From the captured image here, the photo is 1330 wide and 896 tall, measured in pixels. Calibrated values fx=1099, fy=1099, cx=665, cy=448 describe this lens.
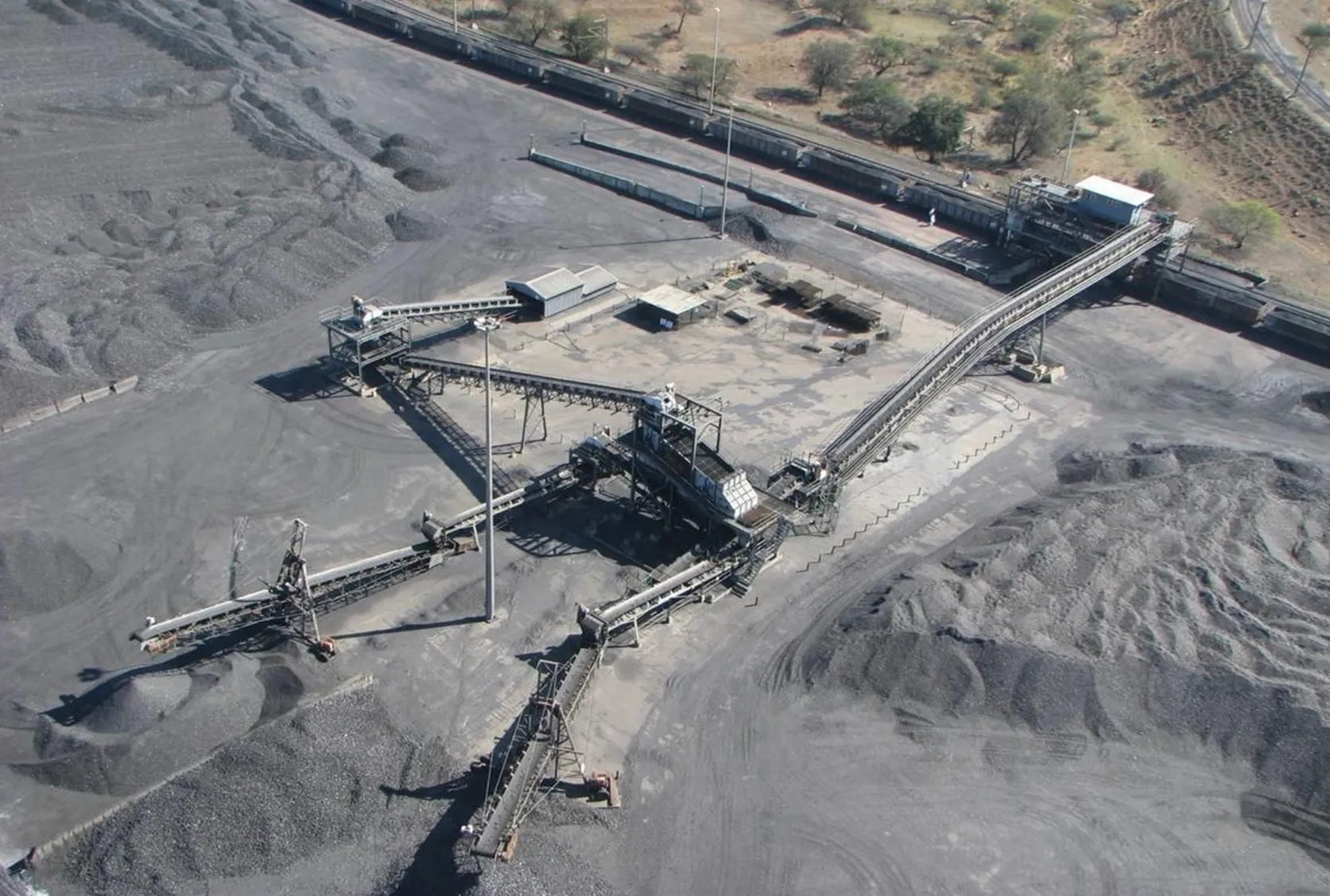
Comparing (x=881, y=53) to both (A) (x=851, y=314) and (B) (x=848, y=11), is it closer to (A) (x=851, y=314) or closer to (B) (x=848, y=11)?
(B) (x=848, y=11)

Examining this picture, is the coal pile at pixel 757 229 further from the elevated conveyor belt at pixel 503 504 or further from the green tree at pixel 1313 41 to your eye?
the green tree at pixel 1313 41

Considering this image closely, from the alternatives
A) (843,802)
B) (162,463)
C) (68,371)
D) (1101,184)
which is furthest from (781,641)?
(1101,184)

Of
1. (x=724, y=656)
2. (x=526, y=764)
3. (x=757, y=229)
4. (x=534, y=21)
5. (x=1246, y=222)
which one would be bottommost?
(x=724, y=656)

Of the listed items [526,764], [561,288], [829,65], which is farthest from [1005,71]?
[526,764]

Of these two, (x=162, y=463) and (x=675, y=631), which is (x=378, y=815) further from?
(x=162, y=463)

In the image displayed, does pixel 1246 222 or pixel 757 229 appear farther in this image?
pixel 1246 222

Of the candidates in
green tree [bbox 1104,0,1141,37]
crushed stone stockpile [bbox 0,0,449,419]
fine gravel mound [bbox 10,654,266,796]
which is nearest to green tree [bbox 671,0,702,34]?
crushed stone stockpile [bbox 0,0,449,419]

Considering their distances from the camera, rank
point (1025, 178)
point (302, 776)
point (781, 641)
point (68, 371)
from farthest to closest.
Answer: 1. point (1025, 178)
2. point (68, 371)
3. point (781, 641)
4. point (302, 776)

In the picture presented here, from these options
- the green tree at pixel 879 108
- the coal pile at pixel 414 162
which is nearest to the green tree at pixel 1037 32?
the green tree at pixel 879 108
